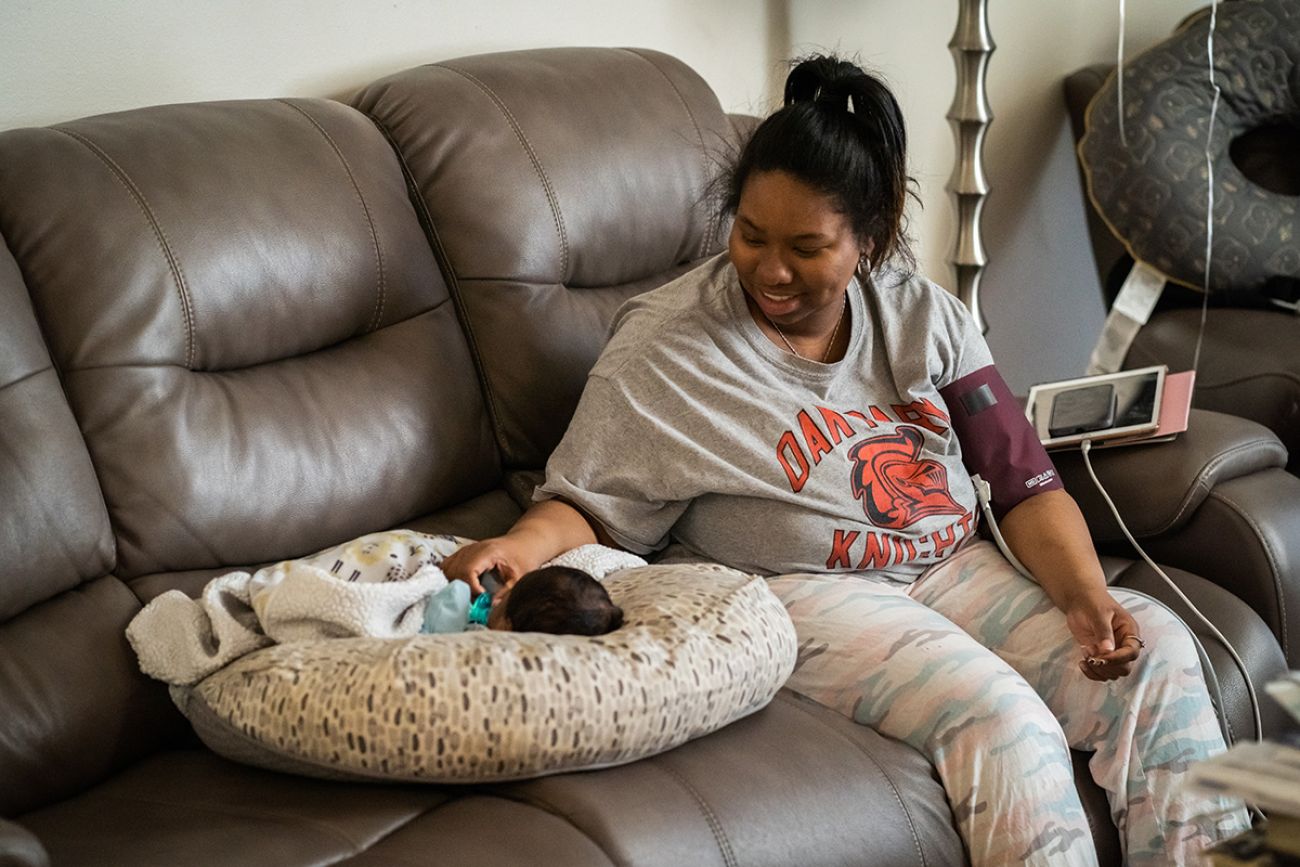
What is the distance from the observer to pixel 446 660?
4.09ft

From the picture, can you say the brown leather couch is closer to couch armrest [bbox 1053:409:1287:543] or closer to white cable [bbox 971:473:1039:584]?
couch armrest [bbox 1053:409:1287:543]

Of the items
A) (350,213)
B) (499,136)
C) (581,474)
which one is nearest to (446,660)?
(581,474)

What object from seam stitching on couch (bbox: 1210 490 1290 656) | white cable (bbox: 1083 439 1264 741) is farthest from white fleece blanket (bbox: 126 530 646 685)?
seam stitching on couch (bbox: 1210 490 1290 656)

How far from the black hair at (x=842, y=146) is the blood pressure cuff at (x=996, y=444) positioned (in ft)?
0.77

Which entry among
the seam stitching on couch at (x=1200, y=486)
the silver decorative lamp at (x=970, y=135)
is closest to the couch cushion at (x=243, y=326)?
the seam stitching on couch at (x=1200, y=486)

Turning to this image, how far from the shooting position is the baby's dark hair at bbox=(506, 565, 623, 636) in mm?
1368

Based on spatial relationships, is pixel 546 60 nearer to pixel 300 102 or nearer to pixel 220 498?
pixel 300 102

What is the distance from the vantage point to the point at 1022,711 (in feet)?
4.71

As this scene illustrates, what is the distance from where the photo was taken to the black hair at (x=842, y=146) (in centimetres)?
165

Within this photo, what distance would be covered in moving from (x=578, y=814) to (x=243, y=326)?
728 millimetres

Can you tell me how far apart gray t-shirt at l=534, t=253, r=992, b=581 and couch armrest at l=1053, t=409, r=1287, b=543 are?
25 cm

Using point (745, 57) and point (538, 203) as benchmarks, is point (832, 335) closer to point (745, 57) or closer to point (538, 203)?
point (538, 203)

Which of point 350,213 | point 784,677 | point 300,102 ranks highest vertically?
point 300,102

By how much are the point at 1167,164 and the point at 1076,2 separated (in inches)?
27.1
